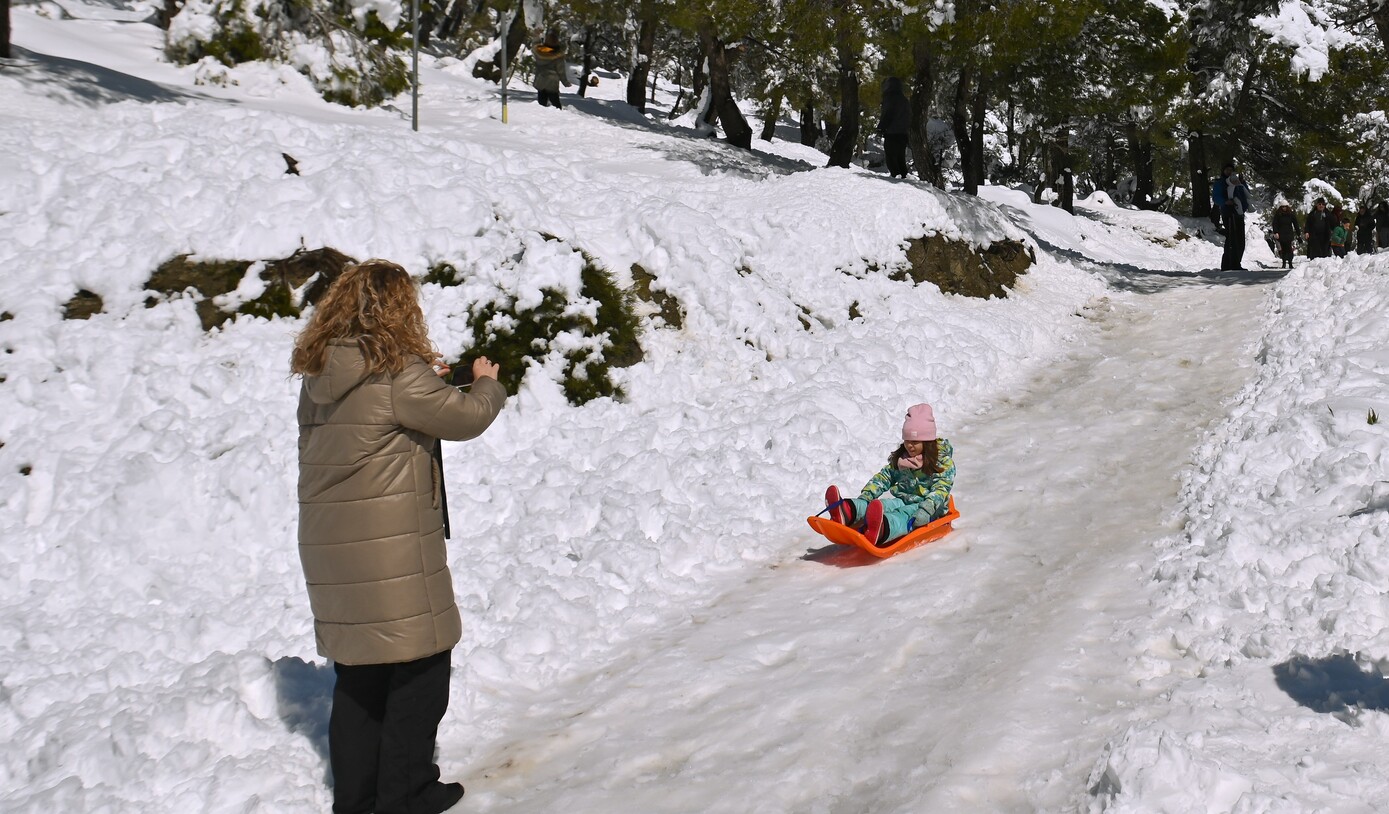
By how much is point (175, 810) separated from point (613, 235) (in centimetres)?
698

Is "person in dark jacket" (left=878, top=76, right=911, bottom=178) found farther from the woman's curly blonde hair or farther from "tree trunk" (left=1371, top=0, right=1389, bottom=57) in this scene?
the woman's curly blonde hair

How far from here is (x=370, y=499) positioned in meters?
3.69

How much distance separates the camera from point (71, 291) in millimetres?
7504

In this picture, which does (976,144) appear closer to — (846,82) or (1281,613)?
(846,82)

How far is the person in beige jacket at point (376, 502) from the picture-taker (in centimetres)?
368

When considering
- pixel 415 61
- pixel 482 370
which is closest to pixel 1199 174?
pixel 415 61

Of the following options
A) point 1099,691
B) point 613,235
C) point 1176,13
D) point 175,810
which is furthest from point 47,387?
point 1176,13

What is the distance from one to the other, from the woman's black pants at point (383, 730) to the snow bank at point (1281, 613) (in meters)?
2.41

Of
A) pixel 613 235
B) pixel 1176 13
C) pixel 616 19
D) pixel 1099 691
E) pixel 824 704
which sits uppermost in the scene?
pixel 1176 13

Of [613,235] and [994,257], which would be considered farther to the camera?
[994,257]

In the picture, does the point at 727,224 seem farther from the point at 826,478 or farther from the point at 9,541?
the point at 9,541

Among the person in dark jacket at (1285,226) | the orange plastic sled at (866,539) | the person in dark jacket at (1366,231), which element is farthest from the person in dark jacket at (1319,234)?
the orange plastic sled at (866,539)

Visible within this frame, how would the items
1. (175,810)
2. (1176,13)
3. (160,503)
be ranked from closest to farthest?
(175,810)
(160,503)
(1176,13)

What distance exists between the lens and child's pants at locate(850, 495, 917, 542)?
6.48 meters
